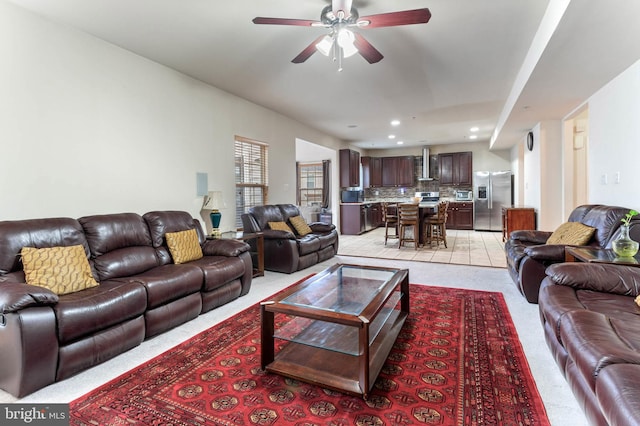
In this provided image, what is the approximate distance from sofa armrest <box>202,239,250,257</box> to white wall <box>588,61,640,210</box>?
13.4ft

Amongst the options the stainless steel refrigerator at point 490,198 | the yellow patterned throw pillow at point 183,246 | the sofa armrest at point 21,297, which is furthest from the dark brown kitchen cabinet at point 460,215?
the sofa armrest at point 21,297

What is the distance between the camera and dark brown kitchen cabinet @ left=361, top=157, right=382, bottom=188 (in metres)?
10.7

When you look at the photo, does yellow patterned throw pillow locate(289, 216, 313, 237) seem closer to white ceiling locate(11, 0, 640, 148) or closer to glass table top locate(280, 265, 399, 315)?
white ceiling locate(11, 0, 640, 148)

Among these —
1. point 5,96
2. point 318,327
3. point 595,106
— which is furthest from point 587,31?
point 5,96

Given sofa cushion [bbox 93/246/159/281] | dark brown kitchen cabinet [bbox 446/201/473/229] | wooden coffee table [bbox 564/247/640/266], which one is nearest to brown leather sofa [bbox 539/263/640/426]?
wooden coffee table [bbox 564/247/640/266]

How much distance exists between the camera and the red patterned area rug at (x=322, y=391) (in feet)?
5.37

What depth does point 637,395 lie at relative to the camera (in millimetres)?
1095

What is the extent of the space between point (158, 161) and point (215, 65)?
4.35 ft

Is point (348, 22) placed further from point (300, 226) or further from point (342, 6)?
point (300, 226)

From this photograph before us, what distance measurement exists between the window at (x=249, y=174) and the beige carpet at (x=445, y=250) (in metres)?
1.93

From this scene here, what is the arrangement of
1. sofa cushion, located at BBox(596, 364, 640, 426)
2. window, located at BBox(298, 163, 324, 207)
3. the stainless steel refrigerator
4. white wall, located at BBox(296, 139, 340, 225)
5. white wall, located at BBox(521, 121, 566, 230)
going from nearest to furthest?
sofa cushion, located at BBox(596, 364, 640, 426) < white wall, located at BBox(521, 121, 566, 230) < white wall, located at BBox(296, 139, 340, 225) < the stainless steel refrigerator < window, located at BBox(298, 163, 324, 207)

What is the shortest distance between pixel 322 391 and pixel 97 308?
156 centimetres

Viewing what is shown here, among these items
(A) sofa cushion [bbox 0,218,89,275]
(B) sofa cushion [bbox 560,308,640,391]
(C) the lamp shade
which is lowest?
(B) sofa cushion [bbox 560,308,640,391]

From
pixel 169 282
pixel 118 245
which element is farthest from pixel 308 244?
pixel 118 245
